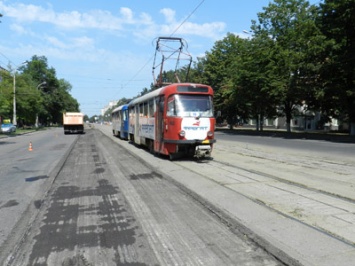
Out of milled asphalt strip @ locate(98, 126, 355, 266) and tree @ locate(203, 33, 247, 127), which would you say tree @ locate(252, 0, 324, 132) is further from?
milled asphalt strip @ locate(98, 126, 355, 266)

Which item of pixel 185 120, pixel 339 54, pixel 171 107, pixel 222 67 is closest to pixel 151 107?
pixel 171 107

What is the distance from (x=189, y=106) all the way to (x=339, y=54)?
69.3ft

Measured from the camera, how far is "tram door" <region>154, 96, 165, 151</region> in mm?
15680

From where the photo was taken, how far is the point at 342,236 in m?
5.00

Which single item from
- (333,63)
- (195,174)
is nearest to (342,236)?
(195,174)

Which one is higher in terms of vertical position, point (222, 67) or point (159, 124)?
point (222, 67)

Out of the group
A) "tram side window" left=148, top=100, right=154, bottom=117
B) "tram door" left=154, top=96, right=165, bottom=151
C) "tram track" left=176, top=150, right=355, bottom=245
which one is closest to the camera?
"tram track" left=176, top=150, right=355, bottom=245

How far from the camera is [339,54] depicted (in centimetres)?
3091

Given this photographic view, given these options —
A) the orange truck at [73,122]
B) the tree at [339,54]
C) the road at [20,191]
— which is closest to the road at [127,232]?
the road at [20,191]

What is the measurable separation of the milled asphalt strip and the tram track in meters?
0.23

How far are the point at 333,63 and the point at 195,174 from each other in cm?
2443

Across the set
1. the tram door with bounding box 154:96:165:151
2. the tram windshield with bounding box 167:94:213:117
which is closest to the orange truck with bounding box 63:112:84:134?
the tram door with bounding box 154:96:165:151

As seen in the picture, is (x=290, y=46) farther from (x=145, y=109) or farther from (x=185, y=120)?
(x=185, y=120)

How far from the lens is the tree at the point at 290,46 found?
34.6 meters
